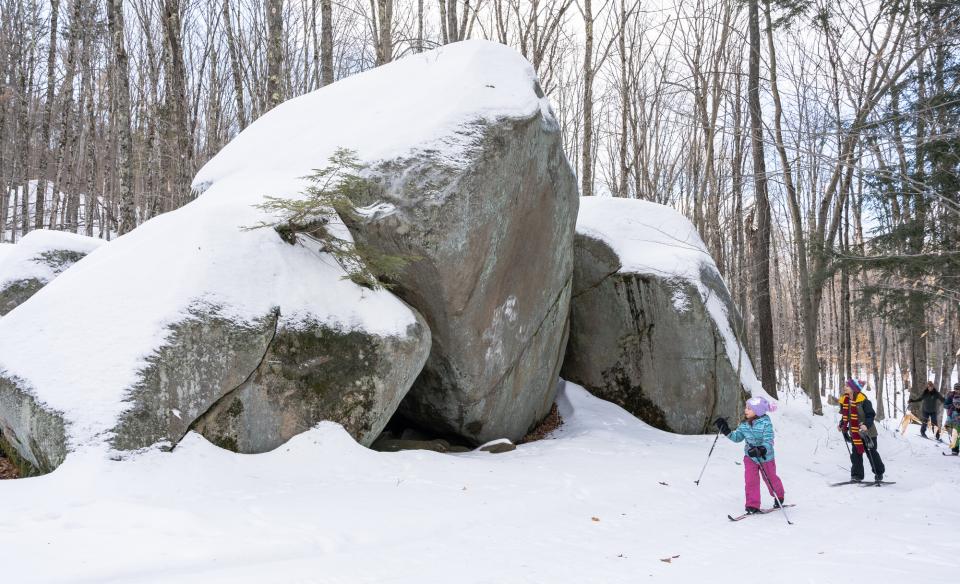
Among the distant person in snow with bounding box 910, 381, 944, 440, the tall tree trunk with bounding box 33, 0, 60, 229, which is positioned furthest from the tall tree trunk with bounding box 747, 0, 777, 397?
the tall tree trunk with bounding box 33, 0, 60, 229

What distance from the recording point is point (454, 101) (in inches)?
323

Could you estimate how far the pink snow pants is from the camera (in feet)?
20.9

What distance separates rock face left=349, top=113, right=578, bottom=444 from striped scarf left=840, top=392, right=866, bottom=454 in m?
4.32

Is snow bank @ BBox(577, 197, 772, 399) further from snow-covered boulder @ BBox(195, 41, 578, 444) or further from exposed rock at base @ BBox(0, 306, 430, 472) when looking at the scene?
exposed rock at base @ BBox(0, 306, 430, 472)

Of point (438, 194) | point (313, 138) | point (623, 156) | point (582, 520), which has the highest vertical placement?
point (623, 156)

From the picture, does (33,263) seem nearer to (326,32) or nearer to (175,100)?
(175,100)

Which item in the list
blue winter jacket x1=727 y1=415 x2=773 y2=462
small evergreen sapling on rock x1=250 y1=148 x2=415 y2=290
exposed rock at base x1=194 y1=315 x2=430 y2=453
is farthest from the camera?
small evergreen sapling on rock x1=250 y1=148 x2=415 y2=290

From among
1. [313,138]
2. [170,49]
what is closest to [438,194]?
[313,138]

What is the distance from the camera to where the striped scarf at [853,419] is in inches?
320

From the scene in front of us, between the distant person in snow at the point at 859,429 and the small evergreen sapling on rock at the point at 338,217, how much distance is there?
645cm

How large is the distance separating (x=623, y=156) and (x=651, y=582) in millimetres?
16890

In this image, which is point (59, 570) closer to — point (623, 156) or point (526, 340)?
point (526, 340)

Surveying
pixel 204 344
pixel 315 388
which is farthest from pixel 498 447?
pixel 204 344

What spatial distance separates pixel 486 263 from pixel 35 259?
22.5ft
